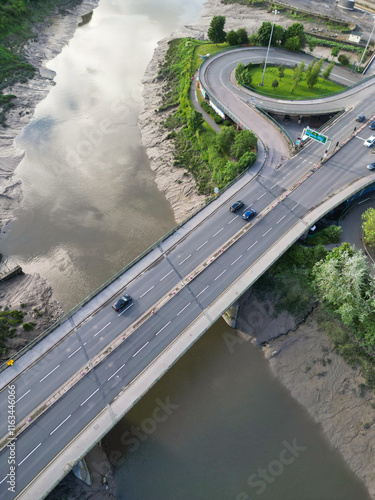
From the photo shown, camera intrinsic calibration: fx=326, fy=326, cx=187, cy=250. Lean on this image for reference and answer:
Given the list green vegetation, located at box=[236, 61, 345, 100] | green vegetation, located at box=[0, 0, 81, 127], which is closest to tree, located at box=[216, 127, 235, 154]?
green vegetation, located at box=[236, 61, 345, 100]

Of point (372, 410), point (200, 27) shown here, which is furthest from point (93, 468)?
point (200, 27)

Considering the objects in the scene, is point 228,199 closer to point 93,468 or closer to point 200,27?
point 93,468

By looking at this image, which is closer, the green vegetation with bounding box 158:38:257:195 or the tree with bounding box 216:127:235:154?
the green vegetation with bounding box 158:38:257:195

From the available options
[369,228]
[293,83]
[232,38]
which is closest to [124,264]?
[369,228]

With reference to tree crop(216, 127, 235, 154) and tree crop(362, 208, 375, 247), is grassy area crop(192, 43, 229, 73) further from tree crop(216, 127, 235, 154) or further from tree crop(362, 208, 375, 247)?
tree crop(362, 208, 375, 247)

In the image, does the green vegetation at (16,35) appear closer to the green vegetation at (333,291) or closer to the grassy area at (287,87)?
the grassy area at (287,87)

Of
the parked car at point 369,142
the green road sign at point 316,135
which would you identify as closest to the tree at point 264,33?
the parked car at point 369,142
